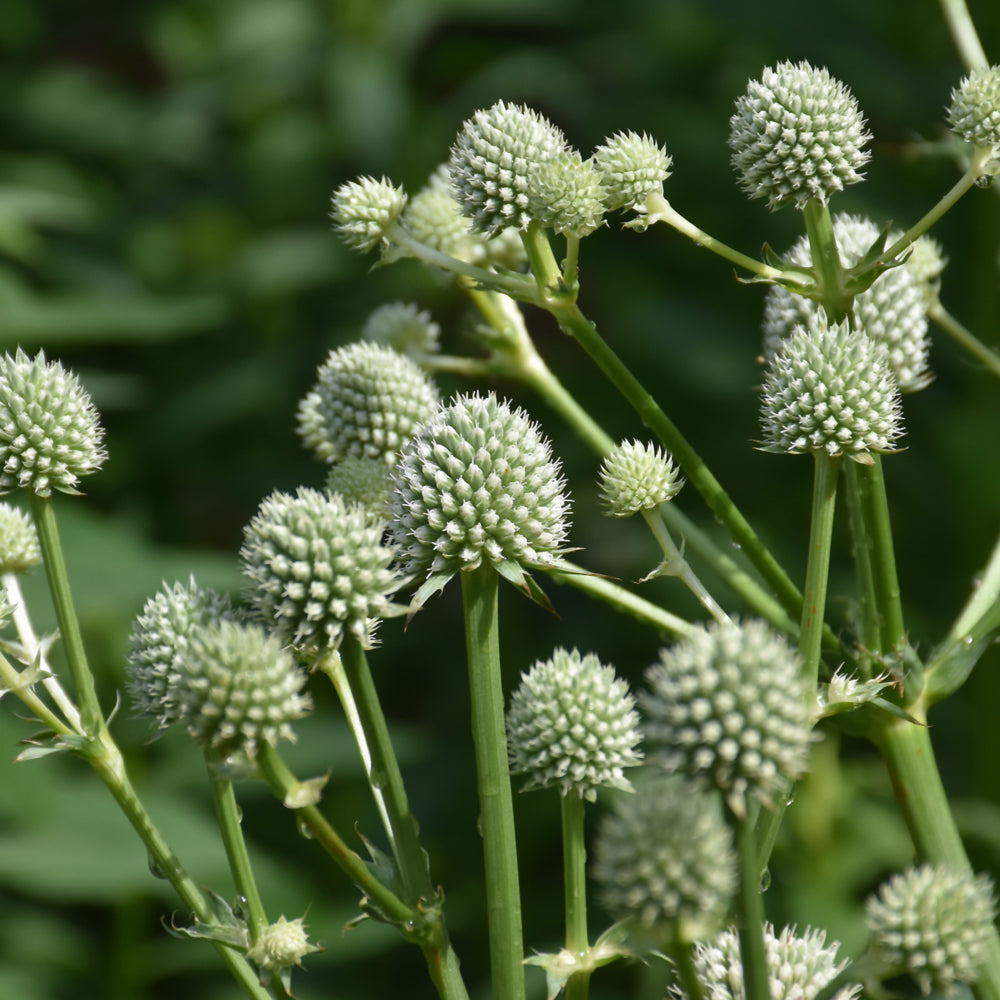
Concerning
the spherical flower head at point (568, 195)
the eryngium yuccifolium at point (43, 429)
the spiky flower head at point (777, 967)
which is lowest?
the spiky flower head at point (777, 967)

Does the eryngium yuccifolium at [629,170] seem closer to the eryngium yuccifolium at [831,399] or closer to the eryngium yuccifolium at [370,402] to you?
the eryngium yuccifolium at [831,399]

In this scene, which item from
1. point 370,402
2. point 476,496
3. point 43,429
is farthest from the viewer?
point 370,402

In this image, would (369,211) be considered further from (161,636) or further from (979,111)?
(979,111)

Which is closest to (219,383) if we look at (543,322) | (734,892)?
(543,322)

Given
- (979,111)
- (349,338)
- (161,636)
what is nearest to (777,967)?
(161,636)

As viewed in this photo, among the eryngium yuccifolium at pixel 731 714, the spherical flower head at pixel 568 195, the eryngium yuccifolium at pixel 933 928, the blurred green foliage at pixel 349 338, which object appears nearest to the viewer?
the eryngium yuccifolium at pixel 731 714

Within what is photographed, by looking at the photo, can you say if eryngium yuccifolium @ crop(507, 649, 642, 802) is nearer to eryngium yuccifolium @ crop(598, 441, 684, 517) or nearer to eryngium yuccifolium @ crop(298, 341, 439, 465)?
eryngium yuccifolium @ crop(598, 441, 684, 517)

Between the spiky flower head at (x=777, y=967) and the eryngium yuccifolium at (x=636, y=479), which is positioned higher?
the eryngium yuccifolium at (x=636, y=479)

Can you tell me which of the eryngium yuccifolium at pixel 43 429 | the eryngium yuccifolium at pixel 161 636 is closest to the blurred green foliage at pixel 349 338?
the eryngium yuccifolium at pixel 43 429
